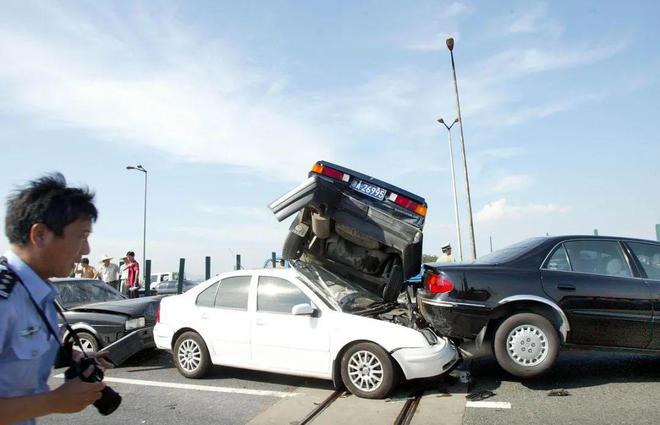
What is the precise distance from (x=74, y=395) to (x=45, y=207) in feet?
2.09

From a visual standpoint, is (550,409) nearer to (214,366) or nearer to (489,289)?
(489,289)

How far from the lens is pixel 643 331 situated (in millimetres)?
5750

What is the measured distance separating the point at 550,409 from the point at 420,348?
1.36 m

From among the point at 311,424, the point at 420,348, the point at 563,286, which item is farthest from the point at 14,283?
the point at 563,286

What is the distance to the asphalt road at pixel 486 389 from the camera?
5.02m

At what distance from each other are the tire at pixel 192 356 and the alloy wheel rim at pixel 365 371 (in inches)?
79.0

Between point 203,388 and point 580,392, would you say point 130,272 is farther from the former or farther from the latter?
point 580,392

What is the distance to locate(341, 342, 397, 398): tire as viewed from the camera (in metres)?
5.59

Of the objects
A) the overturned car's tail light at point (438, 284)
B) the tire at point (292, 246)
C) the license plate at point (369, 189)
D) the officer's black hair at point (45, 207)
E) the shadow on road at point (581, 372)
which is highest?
the license plate at point (369, 189)

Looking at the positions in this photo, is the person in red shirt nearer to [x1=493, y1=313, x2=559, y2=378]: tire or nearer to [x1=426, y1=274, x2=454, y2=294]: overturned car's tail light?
[x1=426, y1=274, x2=454, y2=294]: overturned car's tail light

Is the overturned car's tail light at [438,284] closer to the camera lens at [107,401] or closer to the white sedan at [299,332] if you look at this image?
the white sedan at [299,332]

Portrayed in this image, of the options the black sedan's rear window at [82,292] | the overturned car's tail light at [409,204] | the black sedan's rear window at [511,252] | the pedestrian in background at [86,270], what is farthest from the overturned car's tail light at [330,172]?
the pedestrian in background at [86,270]

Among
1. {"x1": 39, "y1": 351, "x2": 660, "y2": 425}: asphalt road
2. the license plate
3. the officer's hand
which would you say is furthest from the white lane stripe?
the officer's hand

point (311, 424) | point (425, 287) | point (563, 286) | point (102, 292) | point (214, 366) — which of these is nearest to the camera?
point (311, 424)
